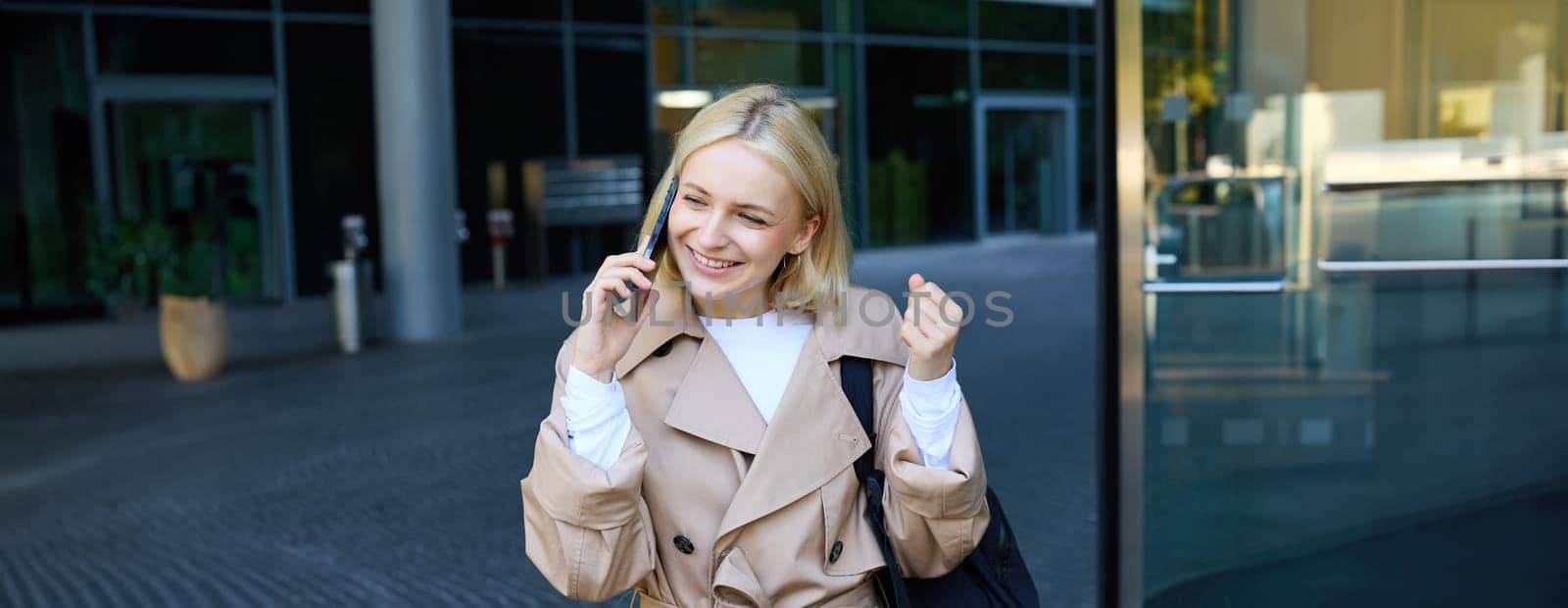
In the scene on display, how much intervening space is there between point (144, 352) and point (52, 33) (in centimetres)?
488

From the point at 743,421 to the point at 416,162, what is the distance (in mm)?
11428

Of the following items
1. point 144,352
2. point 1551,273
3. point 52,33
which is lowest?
point 144,352

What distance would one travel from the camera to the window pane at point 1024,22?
2467 centimetres

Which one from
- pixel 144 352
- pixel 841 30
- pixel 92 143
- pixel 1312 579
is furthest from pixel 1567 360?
pixel 841 30

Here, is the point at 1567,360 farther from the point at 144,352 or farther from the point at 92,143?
the point at 92,143

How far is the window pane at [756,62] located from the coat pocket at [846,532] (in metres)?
18.8

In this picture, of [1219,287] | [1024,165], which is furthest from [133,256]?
[1024,165]

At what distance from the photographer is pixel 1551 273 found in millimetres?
4535

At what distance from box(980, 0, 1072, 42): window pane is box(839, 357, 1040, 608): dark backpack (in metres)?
23.0

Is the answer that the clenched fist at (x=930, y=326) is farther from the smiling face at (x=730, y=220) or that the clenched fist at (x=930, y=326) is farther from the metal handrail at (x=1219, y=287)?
the metal handrail at (x=1219, y=287)

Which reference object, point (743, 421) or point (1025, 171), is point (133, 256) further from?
point (1025, 171)

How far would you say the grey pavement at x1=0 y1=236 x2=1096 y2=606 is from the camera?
5.59m

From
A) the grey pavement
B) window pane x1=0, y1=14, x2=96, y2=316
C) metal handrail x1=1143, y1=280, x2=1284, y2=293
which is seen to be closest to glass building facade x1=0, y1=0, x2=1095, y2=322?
window pane x1=0, y1=14, x2=96, y2=316

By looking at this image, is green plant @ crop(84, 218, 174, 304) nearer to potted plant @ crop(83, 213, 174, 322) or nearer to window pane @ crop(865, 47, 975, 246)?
potted plant @ crop(83, 213, 174, 322)
